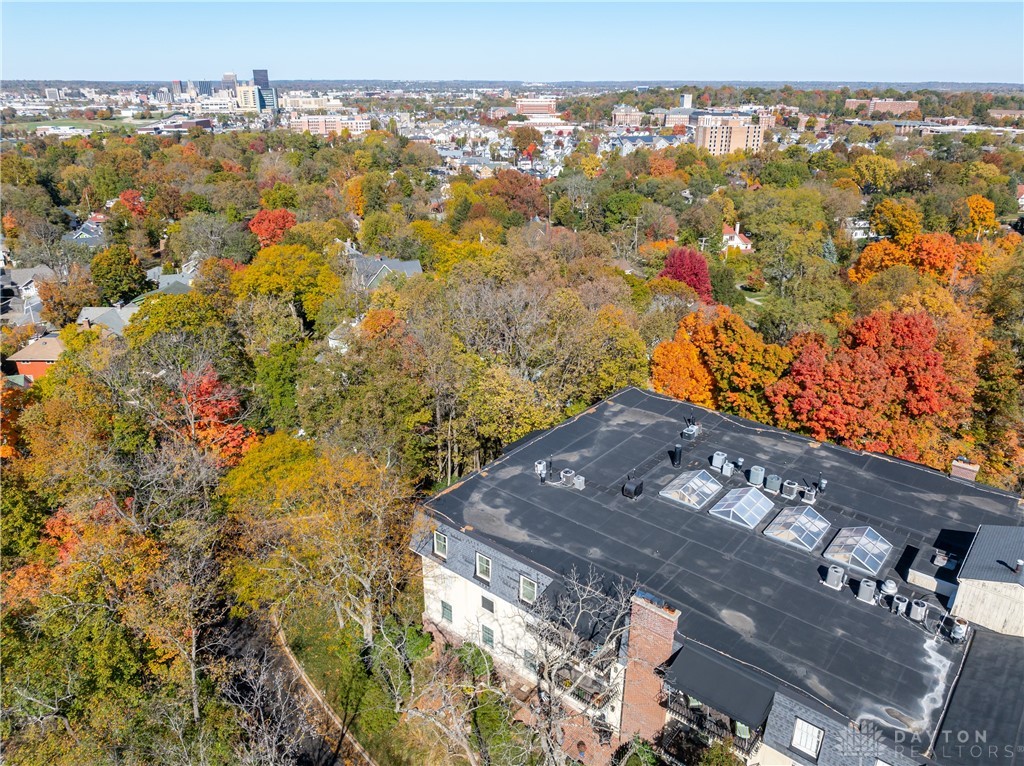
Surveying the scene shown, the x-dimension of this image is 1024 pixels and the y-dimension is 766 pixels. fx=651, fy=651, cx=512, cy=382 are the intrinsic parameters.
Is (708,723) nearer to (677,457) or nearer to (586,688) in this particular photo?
(586,688)

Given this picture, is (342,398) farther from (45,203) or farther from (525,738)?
(45,203)

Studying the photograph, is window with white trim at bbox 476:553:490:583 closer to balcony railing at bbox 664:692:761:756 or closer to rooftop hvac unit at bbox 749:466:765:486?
balcony railing at bbox 664:692:761:756

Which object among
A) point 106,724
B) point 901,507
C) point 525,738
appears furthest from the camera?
point 901,507

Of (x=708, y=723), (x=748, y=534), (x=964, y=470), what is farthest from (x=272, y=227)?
(x=708, y=723)

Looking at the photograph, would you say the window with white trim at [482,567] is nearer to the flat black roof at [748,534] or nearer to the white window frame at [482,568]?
the white window frame at [482,568]

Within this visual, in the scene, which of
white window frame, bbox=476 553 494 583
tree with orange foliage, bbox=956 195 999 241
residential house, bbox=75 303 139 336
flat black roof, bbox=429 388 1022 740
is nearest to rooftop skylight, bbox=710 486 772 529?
flat black roof, bbox=429 388 1022 740

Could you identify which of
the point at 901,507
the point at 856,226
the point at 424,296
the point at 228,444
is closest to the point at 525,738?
the point at 901,507
